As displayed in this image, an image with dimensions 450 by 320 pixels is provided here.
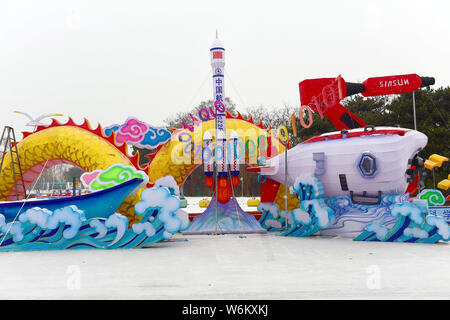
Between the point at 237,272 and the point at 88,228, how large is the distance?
395 cm

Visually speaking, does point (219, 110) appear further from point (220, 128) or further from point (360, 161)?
point (360, 161)

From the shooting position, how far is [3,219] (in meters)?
9.23

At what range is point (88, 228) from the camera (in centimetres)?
944

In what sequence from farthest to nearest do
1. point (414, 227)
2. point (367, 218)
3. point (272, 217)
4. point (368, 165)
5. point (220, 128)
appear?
1. point (272, 217)
2. point (220, 128)
3. point (367, 218)
4. point (368, 165)
5. point (414, 227)

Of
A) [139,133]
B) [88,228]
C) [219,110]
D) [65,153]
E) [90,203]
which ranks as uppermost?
[219,110]

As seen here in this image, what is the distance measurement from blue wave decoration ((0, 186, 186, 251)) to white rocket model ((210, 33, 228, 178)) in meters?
2.66

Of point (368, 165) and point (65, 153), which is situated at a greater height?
point (65, 153)

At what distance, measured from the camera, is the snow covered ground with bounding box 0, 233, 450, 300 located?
542cm

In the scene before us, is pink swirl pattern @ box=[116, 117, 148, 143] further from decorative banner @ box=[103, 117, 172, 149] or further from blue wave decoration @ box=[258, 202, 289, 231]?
blue wave decoration @ box=[258, 202, 289, 231]

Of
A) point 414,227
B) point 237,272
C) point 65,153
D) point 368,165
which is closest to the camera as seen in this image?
point 237,272

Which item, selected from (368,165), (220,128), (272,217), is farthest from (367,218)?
(220,128)

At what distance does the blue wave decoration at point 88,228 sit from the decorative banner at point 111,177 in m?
0.67

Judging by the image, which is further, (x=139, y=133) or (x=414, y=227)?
(x=139, y=133)

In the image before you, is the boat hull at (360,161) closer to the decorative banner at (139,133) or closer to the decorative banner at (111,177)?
the decorative banner at (139,133)
